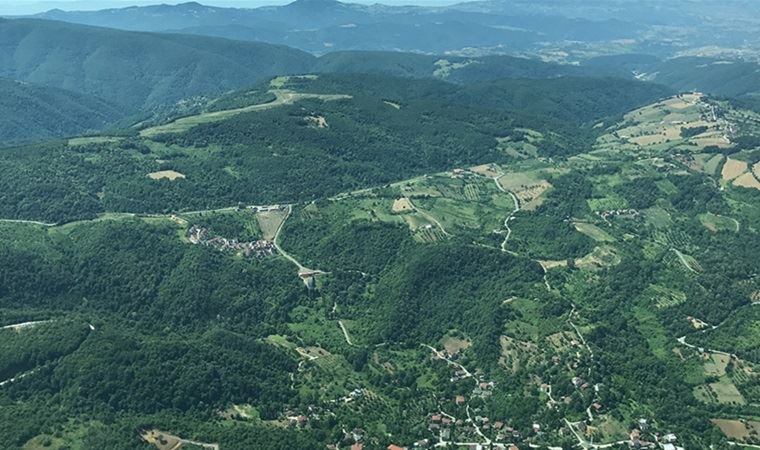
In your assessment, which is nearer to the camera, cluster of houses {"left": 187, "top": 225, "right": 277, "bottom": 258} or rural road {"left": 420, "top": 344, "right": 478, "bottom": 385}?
rural road {"left": 420, "top": 344, "right": 478, "bottom": 385}

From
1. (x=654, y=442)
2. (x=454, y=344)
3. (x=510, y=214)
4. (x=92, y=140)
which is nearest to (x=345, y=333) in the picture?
(x=454, y=344)

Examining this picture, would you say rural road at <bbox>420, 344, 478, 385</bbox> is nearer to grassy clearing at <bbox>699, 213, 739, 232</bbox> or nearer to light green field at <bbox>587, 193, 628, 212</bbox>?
light green field at <bbox>587, 193, 628, 212</bbox>

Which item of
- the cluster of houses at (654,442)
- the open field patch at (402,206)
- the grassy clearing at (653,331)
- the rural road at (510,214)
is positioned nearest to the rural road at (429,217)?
the open field patch at (402,206)

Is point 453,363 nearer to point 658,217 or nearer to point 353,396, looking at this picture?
point 353,396

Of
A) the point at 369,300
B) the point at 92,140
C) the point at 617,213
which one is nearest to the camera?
the point at 369,300

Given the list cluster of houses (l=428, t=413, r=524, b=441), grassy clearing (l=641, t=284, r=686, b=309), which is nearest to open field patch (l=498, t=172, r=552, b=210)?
grassy clearing (l=641, t=284, r=686, b=309)

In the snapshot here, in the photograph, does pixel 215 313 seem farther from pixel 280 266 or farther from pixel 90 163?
pixel 90 163

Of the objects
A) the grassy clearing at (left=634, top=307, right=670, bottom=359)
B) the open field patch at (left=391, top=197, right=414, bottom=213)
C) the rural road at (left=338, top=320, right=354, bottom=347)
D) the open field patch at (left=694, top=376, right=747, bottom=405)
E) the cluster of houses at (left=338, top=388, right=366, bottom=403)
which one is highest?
the open field patch at (left=391, top=197, right=414, bottom=213)
